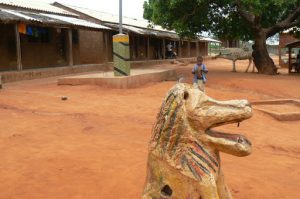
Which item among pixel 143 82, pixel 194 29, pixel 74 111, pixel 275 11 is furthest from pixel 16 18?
pixel 275 11

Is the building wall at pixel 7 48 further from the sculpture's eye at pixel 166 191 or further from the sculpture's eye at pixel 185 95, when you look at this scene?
the sculpture's eye at pixel 185 95

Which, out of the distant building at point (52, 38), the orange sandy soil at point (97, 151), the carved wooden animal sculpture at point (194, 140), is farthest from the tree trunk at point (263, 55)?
the carved wooden animal sculpture at point (194, 140)

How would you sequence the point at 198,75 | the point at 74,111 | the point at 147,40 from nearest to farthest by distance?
the point at 74,111, the point at 198,75, the point at 147,40

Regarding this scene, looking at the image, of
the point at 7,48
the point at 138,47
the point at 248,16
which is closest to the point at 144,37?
the point at 138,47

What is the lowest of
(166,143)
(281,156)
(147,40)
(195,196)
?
(281,156)

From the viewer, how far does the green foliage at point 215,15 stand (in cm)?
1612

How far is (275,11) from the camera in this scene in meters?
19.1

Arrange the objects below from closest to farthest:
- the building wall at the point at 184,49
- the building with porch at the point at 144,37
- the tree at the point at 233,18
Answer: the tree at the point at 233,18 → the building with porch at the point at 144,37 → the building wall at the point at 184,49

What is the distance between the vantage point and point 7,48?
15.0m

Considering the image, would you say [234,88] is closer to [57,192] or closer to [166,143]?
[57,192]

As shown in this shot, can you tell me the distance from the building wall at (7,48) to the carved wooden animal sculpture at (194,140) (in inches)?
540

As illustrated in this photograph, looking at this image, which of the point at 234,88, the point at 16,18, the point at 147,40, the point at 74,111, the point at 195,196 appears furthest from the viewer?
the point at 147,40

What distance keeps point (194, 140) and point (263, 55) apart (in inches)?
662

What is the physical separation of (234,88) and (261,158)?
8199 millimetres
